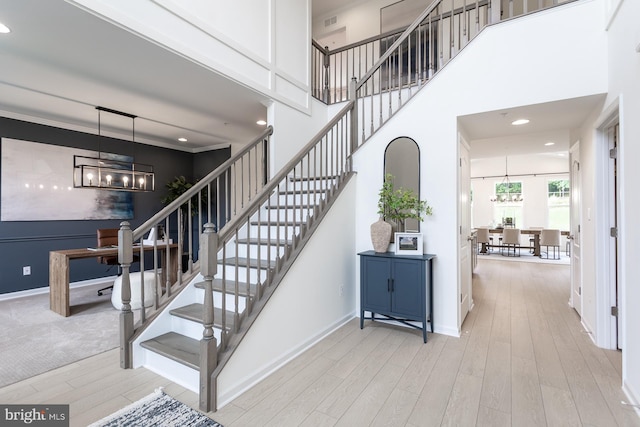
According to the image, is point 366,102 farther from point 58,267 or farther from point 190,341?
point 58,267

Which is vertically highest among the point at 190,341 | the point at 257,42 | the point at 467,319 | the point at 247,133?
the point at 257,42

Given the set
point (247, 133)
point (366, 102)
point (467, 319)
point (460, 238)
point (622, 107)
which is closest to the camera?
point (622, 107)

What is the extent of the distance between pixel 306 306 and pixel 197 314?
94 centimetres

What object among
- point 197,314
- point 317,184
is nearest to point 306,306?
point 197,314

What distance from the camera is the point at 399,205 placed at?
10.6ft

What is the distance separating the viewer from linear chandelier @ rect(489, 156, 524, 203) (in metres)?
10.1

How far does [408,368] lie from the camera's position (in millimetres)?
2484

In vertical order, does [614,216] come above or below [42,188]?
below

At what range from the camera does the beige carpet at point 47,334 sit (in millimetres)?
2539

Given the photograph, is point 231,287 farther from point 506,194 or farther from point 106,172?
point 506,194

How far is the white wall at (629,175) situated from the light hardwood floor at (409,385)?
0.37 meters

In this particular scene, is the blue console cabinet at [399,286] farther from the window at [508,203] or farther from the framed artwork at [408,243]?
the window at [508,203]

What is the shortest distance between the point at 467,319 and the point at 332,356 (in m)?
1.92

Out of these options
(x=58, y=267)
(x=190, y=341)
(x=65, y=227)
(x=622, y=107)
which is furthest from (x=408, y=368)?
(x=65, y=227)
